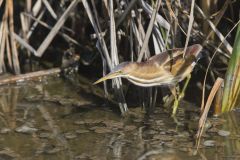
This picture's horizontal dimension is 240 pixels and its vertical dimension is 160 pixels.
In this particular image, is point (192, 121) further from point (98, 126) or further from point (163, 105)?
point (98, 126)

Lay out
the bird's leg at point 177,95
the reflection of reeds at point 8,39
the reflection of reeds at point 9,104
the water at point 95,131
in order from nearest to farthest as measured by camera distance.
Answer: the water at point 95,131
the bird's leg at point 177,95
the reflection of reeds at point 9,104
the reflection of reeds at point 8,39

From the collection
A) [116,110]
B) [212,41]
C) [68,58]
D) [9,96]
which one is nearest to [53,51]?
[68,58]

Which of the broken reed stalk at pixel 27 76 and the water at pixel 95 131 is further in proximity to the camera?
the broken reed stalk at pixel 27 76

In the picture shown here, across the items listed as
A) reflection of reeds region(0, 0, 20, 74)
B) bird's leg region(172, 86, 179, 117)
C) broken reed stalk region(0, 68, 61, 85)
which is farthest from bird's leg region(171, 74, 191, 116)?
reflection of reeds region(0, 0, 20, 74)

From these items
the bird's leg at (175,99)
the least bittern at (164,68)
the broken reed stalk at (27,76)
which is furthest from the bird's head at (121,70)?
the broken reed stalk at (27,76)

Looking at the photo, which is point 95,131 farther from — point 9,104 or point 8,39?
point 8,39

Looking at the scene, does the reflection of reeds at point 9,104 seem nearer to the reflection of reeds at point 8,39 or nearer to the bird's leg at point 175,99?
the reflection of reeds at point 8,39

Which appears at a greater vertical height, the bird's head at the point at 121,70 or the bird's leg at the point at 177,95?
the bird's head at the point at 121,70

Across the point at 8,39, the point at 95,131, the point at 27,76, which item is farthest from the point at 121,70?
the point at 8,39

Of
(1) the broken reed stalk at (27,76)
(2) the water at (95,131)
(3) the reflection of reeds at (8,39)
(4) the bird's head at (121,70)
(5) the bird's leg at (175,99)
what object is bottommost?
(2) the water at (95,131)
